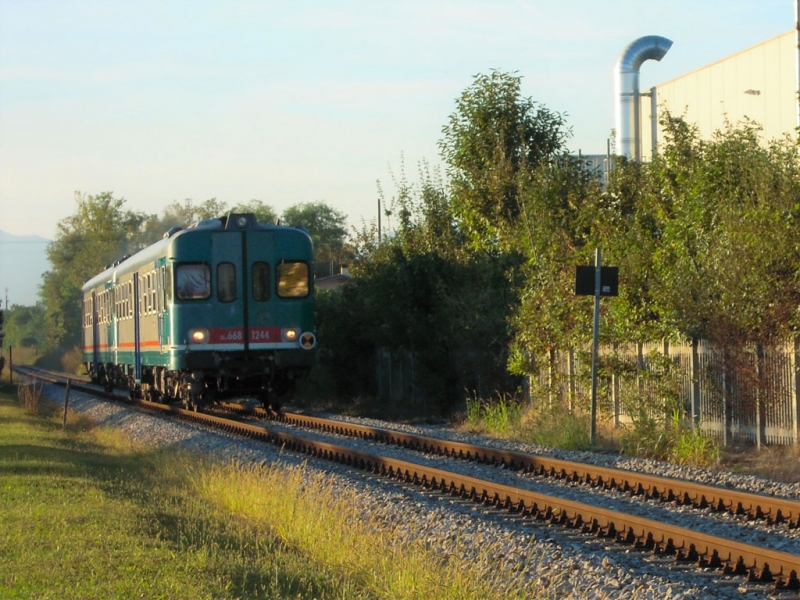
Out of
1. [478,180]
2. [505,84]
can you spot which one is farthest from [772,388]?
[505,84]

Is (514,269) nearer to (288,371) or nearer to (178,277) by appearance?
(288,371)

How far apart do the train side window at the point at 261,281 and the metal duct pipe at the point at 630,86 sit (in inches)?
892

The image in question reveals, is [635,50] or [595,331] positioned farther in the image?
[635,50]

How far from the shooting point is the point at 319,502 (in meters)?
9.98

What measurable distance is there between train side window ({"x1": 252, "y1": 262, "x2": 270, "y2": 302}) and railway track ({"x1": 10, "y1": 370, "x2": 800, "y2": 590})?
4.13m

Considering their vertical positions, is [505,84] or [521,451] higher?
[505,84]

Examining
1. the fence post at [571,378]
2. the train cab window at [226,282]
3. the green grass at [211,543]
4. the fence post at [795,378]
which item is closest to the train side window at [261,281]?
the train cab window at [226,282]

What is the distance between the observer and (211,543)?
8.15 meters

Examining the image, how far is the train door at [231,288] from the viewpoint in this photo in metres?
19.9

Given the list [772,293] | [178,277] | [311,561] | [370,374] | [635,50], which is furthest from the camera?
[635,50]

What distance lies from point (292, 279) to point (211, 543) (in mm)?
12393

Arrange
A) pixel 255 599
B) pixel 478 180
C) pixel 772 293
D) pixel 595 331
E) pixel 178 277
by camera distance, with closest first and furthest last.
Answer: pixel 255 599 → pixel 772 293 → pixel 595 331 → pixel 178 277 → pixel 478 180

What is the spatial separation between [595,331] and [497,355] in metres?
6.47

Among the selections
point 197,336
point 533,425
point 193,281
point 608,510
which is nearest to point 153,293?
point 193,281
